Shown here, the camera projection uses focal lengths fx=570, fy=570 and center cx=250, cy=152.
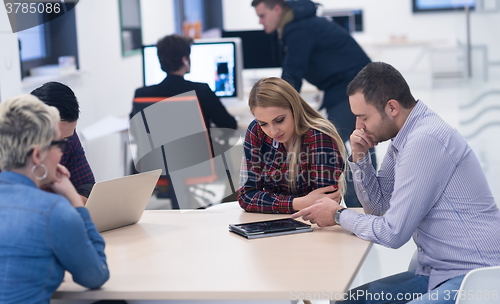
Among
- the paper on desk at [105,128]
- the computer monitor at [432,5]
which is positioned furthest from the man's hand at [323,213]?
the computer monitor at [432,5]

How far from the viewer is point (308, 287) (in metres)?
1.31

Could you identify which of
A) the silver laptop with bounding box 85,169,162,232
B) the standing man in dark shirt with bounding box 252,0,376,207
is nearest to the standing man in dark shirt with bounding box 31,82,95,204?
the silver laptop with bounding box 85,169,162,232

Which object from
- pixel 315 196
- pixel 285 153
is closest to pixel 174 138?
pixel 285 153

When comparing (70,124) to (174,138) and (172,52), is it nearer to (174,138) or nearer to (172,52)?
(174,138)

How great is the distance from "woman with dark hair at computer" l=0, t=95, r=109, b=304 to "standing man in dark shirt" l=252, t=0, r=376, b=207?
2.31 meters

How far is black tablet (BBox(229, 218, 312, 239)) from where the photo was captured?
1.74 metres

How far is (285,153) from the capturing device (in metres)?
2.16

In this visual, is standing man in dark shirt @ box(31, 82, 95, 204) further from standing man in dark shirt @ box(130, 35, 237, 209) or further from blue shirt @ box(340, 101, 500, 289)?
standing man in dark shirt @ box(130, 35, 237, 209)

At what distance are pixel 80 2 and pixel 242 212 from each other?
10.9 ft

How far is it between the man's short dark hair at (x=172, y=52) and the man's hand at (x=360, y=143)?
196 centimetres

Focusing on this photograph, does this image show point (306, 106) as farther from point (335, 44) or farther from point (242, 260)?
point (335, 44)

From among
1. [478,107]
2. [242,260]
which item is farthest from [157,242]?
[478,107]

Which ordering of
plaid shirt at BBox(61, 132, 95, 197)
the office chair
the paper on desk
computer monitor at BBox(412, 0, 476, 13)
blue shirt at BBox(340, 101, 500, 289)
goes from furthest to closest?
computer monitor at BBox(412, 0, 476, 13) → the paper on desk → the office chair → plaid shirt at BBox(61, 132, 95, 197) → blue shirt at BBox(340, 101, 500, 289)

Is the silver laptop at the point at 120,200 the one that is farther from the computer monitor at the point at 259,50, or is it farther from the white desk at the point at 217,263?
the computer monitor at the point at 259,50
